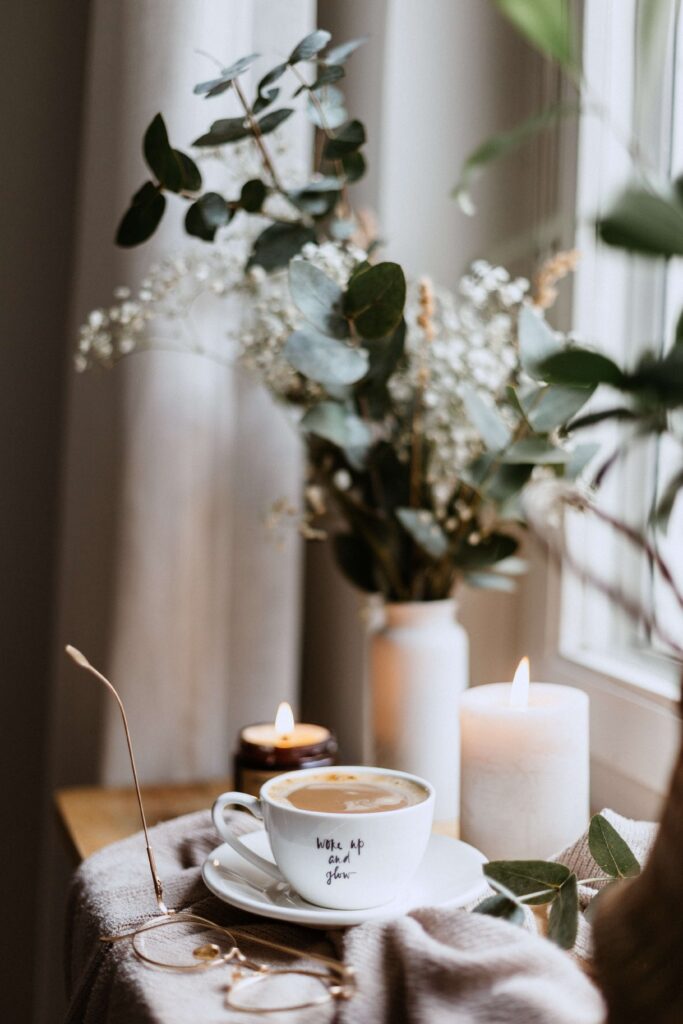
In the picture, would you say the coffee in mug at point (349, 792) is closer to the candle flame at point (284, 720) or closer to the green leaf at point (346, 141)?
Result: the candle flame at point (284, 720)

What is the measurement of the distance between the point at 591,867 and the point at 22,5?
1.15 meters

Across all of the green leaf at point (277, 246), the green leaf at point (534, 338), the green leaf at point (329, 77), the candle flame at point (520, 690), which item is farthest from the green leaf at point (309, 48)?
the candle flame at point (520, 690)

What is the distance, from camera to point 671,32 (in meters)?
0.92

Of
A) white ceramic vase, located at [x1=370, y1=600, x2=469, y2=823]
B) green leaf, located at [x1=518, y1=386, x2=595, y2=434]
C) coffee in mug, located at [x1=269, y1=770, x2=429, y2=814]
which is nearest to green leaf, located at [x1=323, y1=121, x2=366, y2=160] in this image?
green leaf, located at [x1=518, y1=386, x2=595, y2=434]

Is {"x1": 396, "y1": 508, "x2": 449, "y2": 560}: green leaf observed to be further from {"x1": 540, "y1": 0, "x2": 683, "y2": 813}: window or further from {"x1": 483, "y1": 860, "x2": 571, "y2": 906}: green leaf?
{"x1": 483, "y1": 860, "x2": 571, "y2": 906}: green leaf

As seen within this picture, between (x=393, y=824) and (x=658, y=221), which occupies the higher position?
(x=658, y=221)

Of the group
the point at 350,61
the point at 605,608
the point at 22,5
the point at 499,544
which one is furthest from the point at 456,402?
the point at 22,5

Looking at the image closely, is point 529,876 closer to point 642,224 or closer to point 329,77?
point 642,224

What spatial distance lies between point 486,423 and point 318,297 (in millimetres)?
156

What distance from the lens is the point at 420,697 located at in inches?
35.9

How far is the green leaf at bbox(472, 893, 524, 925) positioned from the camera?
1.86 feet

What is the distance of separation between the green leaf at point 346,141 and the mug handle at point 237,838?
0.51 m

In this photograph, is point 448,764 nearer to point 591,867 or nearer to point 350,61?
point 591,867

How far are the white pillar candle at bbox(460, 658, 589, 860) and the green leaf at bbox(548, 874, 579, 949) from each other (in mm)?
150
